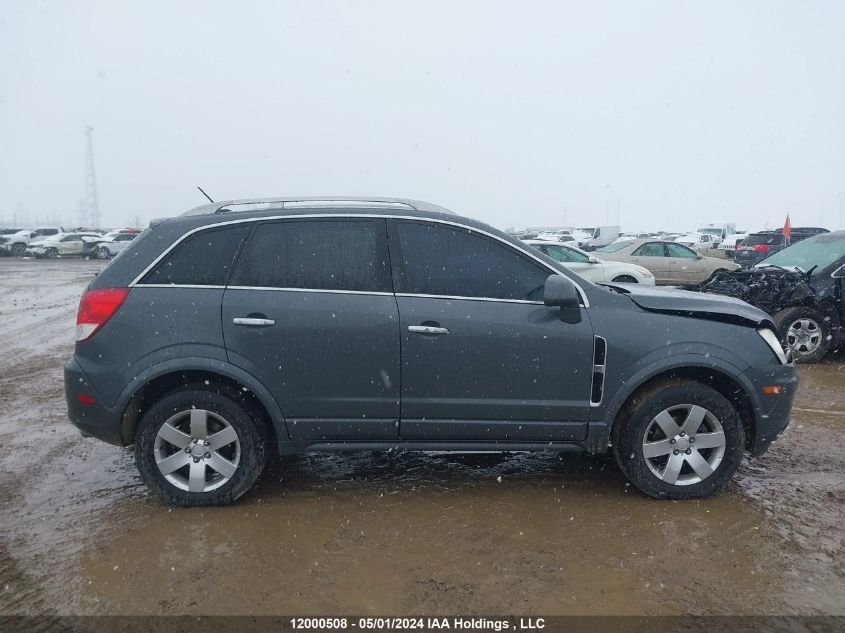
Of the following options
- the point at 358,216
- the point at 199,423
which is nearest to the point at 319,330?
the point at 358,216

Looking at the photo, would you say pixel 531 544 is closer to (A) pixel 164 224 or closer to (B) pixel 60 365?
(A) pixel 164 224

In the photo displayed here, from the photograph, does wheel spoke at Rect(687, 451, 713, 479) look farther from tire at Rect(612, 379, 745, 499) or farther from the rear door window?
the rear door window

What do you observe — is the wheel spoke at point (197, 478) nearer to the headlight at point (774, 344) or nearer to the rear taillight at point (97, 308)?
the rear taillight at point (97, 308)

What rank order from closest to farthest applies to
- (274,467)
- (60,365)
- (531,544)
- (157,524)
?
(531,544), (157,524), (274,467), (60,365)

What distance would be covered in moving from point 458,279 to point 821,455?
3.11 m

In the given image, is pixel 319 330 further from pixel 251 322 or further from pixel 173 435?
pixel 173 435

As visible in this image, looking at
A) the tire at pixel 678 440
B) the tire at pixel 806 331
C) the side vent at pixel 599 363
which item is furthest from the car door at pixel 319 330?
the tire at pixel 806 331

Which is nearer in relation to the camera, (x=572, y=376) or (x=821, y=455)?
(x=572, y=376)

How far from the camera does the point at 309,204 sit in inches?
163

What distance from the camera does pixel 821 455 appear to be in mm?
4742

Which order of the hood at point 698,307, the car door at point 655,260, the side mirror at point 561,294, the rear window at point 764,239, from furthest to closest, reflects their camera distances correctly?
1. the rear window at point 764,239
2. the car door at point 655,260
3. the hood at point 698,307
4. the side mirror at point 561,294

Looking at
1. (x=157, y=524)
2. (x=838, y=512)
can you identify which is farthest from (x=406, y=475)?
(x=838, y=512)

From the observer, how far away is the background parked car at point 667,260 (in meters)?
15.8

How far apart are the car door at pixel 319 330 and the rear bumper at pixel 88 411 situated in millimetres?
801
